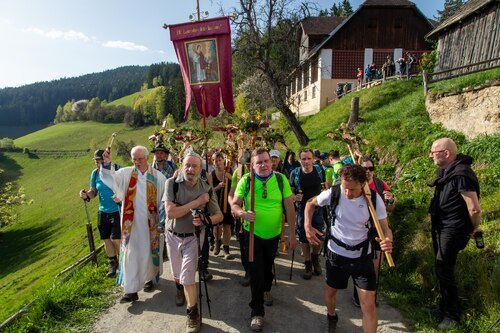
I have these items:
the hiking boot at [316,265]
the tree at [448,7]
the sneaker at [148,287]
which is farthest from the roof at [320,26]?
the tree at [448,7]

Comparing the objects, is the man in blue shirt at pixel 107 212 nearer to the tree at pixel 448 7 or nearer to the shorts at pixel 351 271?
the shorts at pixel 351 271

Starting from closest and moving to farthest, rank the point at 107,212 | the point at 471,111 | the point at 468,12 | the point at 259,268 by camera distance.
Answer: the point at 259,268, the point at 107,212, the point at 471,111, the point at 468,12

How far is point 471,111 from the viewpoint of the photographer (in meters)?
9.03

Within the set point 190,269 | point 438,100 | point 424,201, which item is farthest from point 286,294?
point 438,100

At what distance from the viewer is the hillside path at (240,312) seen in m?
4.23

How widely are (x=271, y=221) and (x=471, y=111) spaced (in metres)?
7.81

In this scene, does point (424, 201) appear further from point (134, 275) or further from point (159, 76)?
point (159, 76)

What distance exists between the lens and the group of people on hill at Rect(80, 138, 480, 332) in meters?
3.62

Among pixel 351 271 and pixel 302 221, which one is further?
pixel 302 221

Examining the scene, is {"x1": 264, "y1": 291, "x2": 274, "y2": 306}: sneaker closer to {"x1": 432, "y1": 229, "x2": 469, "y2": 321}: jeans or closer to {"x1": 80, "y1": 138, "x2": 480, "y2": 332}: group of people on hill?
{"x1": 80, "y1": 138, "x2": 480, "y2": 332}: group of people on hill

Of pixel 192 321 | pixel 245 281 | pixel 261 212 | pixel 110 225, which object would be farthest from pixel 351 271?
pixel 110 225

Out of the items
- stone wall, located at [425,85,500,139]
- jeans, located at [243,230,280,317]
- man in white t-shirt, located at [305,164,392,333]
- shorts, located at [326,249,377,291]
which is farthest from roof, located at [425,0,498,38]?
jeans, located at [243,230,280,317]

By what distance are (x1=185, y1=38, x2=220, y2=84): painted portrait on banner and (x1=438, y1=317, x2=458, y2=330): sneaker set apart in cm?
525

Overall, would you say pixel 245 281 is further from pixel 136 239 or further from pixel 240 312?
pixel 136 239
